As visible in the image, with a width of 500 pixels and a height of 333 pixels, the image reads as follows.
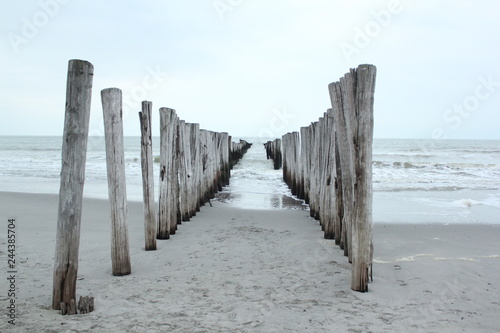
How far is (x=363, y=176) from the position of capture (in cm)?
361

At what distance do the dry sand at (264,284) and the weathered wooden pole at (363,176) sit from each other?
24 centimetres

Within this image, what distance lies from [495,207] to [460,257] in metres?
5.10

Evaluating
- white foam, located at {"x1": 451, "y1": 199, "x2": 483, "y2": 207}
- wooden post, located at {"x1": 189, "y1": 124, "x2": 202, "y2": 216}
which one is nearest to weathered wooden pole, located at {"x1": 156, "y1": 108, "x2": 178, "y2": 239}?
wooden post, located at {"x1": 189, "y1": 124, "x2": 202, "y2": 216}

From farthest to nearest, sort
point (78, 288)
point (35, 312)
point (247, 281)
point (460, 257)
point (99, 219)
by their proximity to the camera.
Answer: point (99, 219) < point (460, 257) < point (247, 281) < point (78, 288) < point (35, 312)

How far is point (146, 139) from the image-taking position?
201 inches

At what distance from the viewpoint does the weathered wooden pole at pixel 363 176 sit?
3.57 m

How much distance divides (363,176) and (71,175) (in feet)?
7.92

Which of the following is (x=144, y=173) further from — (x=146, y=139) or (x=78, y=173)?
(x=78, y=173)

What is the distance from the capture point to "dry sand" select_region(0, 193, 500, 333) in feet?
10.1

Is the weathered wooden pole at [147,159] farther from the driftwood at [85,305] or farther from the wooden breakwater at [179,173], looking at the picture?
the driftwood at [85,305]

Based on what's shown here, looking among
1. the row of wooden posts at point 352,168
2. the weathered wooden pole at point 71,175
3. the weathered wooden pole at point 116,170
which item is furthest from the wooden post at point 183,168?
the weathered wooden pole at point 71,175

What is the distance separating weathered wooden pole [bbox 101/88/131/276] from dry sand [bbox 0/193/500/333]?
261mm

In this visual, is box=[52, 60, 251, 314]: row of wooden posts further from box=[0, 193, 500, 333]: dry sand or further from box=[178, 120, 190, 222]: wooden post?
box=[0, 193, 500, 333]: dry sand

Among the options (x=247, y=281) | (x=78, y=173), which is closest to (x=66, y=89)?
(x=78, y=173)
